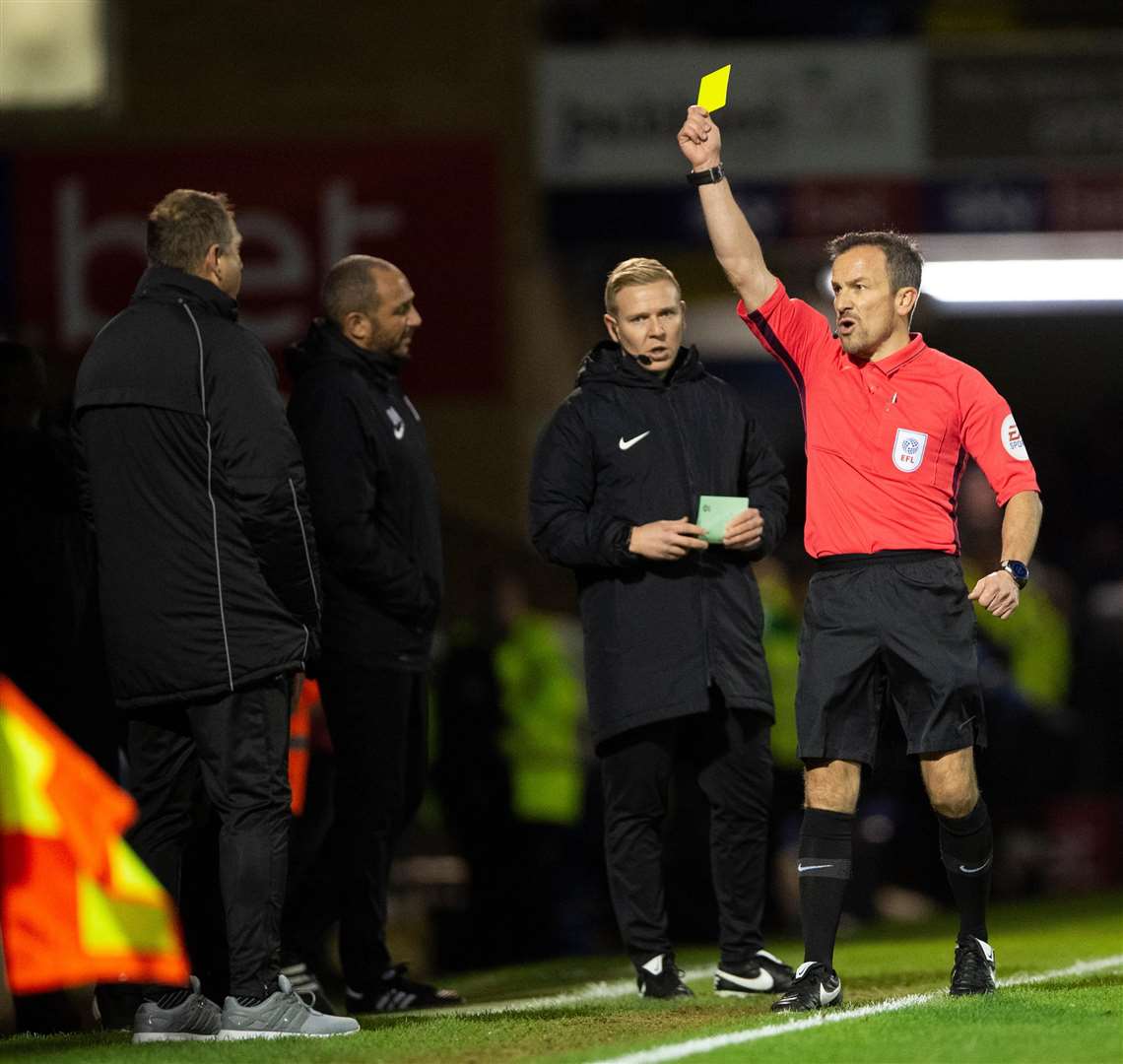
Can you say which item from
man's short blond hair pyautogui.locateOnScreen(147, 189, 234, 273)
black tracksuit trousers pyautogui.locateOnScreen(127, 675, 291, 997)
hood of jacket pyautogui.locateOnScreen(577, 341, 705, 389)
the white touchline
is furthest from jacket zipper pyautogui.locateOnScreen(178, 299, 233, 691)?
the white touchline

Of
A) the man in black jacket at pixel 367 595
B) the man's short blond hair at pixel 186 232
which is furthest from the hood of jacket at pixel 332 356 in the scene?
the man's short blond hair at pixel 186 232

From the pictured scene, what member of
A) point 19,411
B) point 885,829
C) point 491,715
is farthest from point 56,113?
point 19,411

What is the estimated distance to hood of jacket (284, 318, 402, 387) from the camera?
6.98 m

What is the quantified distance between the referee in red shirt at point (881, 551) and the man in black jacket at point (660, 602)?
66 centimetres

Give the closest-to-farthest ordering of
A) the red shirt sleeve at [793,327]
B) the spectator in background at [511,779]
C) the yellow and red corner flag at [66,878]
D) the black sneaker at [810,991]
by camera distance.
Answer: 1. the yellow and red corner flag at [66,878]
2. the black sneaker at [810,991]
3. the red shirt sleeve at [793,327]
4. the spectator in background at [511,779]

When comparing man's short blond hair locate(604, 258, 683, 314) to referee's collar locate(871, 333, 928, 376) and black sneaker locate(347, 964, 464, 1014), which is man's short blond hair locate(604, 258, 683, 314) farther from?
black sneaker locate(347, 964, 464, 1014)

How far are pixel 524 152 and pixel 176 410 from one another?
11027 mm

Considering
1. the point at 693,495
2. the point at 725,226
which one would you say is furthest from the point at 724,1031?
the point at 725,226

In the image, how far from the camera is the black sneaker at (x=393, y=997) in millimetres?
6781

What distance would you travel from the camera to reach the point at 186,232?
601cm

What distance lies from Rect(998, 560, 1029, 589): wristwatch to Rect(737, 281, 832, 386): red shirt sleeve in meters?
0.83

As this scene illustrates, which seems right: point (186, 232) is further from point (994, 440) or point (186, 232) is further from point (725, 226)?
point (994, 440)

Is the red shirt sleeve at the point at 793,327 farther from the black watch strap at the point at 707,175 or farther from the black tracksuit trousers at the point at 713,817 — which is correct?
the black tracksuit trousers at the point at 713,817

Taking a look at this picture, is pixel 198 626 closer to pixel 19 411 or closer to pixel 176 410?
pixel 176 410
